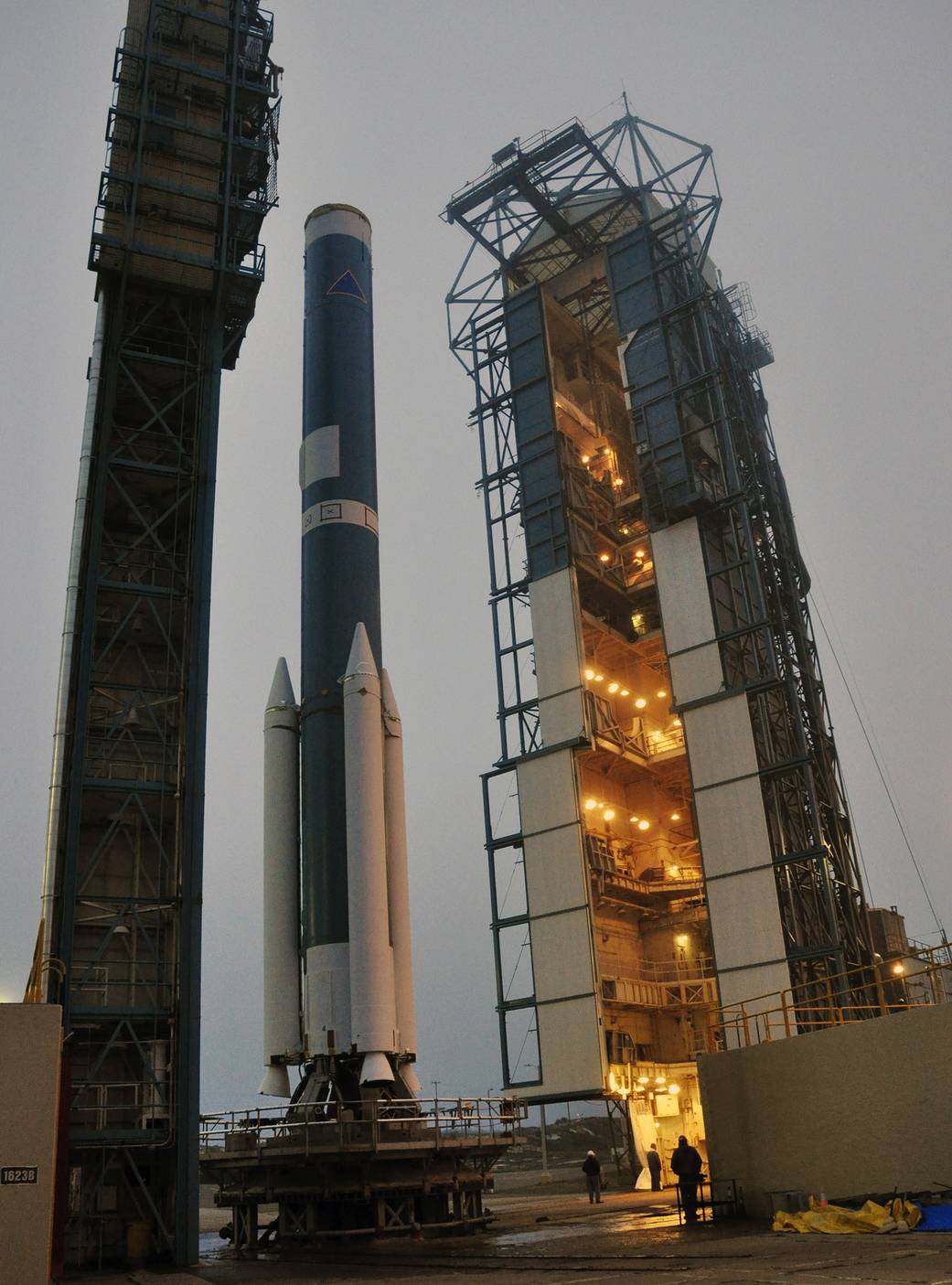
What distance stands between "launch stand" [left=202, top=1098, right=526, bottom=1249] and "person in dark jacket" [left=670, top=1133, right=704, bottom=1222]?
4200mm

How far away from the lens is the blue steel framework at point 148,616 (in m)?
21.6

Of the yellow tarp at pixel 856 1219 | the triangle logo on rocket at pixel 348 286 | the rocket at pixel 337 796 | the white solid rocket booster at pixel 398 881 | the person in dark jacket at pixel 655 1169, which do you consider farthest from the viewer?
the person in dark jacket at pixel 655 1169

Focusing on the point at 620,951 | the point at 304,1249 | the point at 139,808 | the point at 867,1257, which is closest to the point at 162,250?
the point at 139,808

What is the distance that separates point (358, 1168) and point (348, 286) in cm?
2193

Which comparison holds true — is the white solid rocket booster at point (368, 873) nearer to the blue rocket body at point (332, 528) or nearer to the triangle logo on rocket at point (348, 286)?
the blue rocket body at point (332, 528)

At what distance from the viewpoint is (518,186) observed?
147 ft

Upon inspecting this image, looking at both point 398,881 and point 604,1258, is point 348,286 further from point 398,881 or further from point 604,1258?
point 604,1258

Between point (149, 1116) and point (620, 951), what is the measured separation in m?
21.4

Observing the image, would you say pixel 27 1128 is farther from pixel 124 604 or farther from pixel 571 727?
pixel 571 727

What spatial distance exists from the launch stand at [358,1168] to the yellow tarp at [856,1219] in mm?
7396

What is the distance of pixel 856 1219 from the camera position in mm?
15672

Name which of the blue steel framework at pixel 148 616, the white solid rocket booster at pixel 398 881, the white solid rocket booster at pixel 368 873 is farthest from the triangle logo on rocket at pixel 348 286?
the white solid rocket booster at pixel 398 881

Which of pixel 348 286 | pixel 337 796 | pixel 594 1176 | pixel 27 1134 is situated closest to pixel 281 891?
pixel 337 796

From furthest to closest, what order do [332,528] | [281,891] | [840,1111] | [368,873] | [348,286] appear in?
[348,286] < [332,528] < [281,891] < [368,873] < [840,1111]
